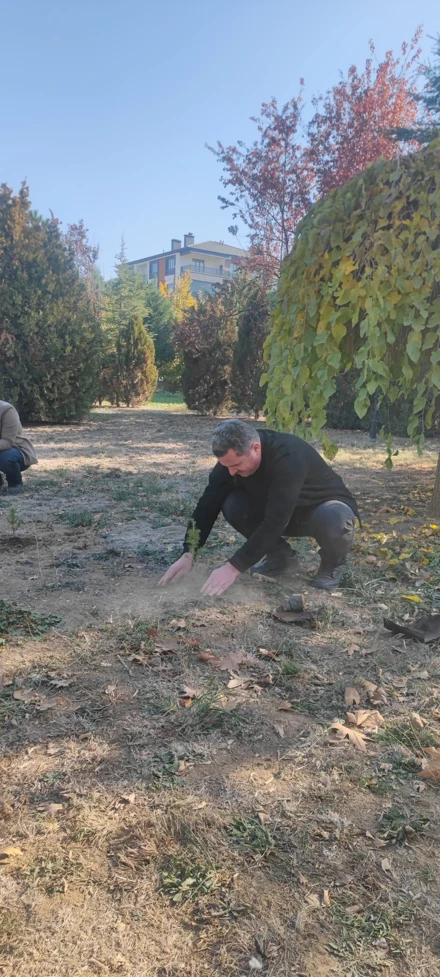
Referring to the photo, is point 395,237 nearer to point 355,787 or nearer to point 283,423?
point 283,423

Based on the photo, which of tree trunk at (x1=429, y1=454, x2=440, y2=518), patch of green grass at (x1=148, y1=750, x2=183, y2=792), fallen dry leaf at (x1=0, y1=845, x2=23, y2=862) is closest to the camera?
fallen dry leaf at (x1=0, y1=845, x2=23, y2=862)

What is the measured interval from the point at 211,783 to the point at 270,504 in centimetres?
156

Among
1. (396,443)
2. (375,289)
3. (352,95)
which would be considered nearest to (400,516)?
(375,289)

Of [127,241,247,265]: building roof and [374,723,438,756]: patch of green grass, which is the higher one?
[127,241,247,265]: building roof

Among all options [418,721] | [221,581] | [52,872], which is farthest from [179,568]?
[52,872]

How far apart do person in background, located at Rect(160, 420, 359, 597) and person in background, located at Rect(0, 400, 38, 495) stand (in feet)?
10.1

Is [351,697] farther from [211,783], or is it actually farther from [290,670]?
[211,783]

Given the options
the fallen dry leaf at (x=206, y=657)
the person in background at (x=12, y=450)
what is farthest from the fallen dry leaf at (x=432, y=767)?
the person in background at (x=12, y=450)

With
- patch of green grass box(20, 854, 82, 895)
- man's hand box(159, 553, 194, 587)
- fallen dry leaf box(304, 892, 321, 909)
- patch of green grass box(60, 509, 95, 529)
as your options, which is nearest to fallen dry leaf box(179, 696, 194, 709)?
patch of green grass box(20, 854, 82, 895)

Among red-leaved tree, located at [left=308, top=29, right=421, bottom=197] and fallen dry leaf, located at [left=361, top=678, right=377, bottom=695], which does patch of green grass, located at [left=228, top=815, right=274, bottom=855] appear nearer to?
fallen dry leaf, located at [left=361, top=678, right=377, bottom=695]

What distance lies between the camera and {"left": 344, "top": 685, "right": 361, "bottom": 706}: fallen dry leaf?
2.32 metres

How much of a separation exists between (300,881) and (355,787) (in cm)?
42

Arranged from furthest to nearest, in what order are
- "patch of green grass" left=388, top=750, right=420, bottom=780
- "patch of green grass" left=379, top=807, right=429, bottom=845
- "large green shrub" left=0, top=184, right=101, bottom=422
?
1. "large green shrub" left=0, top=184, right=101, bottom=422
2. "patch of green grass" left=388, top=750, right=420, bottom=780
3. "patch of green grass" left=379, top=807, right=429, bottom=845

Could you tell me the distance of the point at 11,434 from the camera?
19.8 ft
